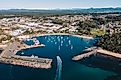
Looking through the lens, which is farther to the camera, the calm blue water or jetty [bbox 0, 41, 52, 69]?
jetty [bbox 0, 41, 52, 69]

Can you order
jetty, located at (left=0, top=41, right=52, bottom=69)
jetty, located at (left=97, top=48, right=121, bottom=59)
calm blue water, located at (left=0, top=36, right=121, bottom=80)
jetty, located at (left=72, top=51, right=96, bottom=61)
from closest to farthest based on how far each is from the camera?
calm blue water, located at (left=0, top=36, right=121, bottom=80) < jetty, located at (left=0, top=41, right=52, bottom=69) < jetty, located at (left=72, top=51, right=96, bottom=61) < jetty, located at (left=97, top=48, right=121, bottom=59)

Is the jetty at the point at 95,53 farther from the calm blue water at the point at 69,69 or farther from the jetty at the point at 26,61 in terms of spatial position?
the jetty at the point at 26,61

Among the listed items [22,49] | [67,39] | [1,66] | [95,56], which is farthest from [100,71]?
[67,39]

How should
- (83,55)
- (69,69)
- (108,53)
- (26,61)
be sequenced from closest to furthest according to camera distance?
(69,69) → (26,61) → (83,55) → (108,53)

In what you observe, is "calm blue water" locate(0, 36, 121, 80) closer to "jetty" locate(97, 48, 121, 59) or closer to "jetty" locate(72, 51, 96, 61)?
"jetty" locate(72, 51, 96, 61)

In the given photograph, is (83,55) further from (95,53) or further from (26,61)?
(26,61)

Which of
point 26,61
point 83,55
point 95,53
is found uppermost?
point 26,61

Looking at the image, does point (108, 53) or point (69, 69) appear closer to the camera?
point (69, 69)

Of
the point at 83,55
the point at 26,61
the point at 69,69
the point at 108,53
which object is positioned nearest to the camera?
the point at 69,69

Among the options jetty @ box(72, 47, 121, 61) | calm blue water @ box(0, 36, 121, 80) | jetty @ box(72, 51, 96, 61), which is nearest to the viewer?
calm blue water @ box(0, 36, 121, 80)

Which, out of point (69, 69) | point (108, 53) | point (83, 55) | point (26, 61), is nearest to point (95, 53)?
point (108, 53)

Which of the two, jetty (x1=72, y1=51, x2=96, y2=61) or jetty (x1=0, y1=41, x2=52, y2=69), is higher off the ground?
jetty (x1=0, y1=41, x2=52, y2=69)

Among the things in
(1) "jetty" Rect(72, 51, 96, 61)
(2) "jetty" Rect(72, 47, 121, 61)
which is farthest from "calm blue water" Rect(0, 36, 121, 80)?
(2) "jetty" Rect(72, 47, 121, 61)
